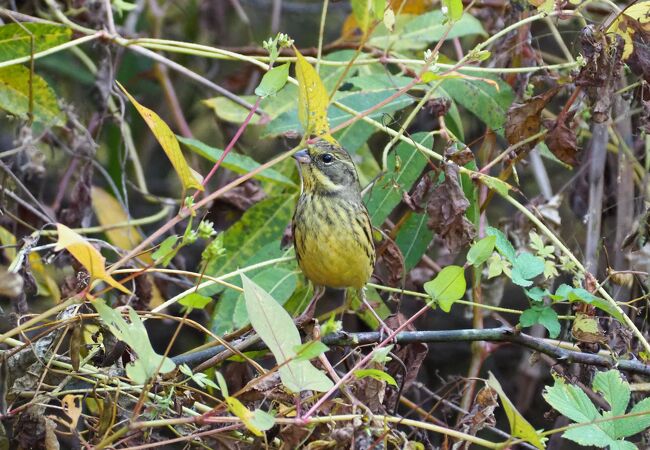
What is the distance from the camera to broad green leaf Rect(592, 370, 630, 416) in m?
2.28

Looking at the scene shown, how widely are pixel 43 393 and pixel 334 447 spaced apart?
0.90 meters

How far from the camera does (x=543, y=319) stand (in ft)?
8.27

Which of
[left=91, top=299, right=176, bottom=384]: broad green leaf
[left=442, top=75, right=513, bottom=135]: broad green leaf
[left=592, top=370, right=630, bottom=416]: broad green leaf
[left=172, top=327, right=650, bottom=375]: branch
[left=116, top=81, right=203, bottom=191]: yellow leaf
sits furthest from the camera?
[left=442, top=75, right=513, bottom=135]: broad green leaf

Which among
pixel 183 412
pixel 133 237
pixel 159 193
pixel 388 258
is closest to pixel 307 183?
pixel 388 258

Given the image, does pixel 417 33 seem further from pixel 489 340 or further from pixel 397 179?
pixel 489 340

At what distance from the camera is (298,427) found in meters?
2.04

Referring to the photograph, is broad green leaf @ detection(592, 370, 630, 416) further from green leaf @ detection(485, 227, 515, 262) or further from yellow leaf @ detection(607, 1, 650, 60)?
yellow leaf @ detection(607, 1, 650, 60)

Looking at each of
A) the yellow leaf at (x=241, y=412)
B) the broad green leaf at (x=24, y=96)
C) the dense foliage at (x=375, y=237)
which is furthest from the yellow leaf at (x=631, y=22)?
the broad green leaf at (x=24, y=96)

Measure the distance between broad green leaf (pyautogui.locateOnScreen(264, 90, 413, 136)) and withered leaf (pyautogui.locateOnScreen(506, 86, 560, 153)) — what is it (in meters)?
0.44

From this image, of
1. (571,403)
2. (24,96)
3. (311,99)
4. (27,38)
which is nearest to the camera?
(311,99)

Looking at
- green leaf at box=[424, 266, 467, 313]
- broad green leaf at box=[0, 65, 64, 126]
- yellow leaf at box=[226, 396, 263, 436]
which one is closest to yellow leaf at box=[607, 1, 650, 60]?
green leaf at box=[424, 266, 467, 313]

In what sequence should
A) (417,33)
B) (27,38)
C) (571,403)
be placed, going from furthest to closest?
(417,33) < (27,38) < (571,403)

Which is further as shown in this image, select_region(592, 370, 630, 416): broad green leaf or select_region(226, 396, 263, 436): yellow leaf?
select_region(592, 370, 630, 416): broad green leaf

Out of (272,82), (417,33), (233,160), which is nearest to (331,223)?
(233,160)
